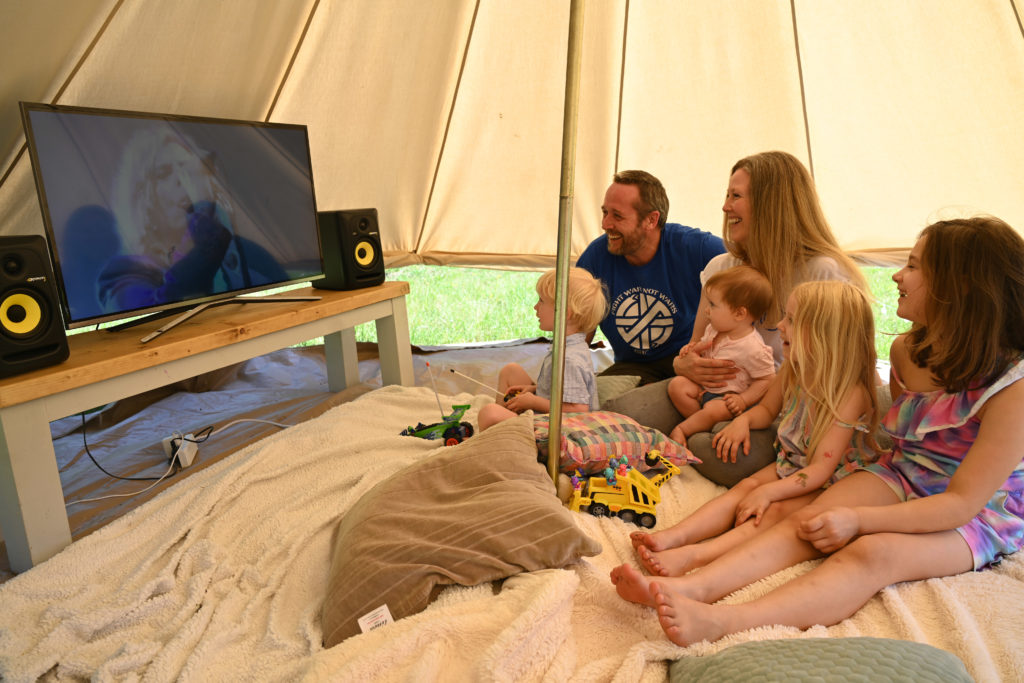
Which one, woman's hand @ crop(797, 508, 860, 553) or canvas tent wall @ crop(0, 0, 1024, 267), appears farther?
canvas tent wall @ crop(0, 0, 1024, 267)

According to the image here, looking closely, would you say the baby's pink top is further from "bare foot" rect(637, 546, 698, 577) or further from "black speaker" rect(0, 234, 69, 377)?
"black speaker" rect(0, 234, 69, 377)

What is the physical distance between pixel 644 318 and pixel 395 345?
968 millimetres

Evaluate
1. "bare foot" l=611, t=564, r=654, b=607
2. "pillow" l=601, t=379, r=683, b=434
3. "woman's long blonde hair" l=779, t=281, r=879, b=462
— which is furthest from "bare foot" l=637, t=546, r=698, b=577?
"pillow" l=601, t=379, r=683, b=434

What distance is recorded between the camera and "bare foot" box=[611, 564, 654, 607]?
1.29 meters

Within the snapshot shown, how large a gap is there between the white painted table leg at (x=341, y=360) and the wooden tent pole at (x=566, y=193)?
5.16 ft

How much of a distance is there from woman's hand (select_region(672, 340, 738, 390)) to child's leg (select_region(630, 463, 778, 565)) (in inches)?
15.3

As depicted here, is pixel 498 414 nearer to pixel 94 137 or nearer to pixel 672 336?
pixel 672 336

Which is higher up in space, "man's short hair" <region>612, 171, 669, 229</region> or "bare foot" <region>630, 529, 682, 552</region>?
"man's short hair" <region>612, 171, 669, 229</region>

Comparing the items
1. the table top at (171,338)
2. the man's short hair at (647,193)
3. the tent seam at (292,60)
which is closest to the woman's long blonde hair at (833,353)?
the man's short hair at (647,193)

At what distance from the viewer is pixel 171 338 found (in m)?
1.99

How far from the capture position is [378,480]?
1.85 metres

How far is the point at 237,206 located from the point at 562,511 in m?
1.58

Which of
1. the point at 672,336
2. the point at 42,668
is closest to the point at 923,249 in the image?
the point at 672,336

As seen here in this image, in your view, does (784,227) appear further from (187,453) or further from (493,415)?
(187,453)
